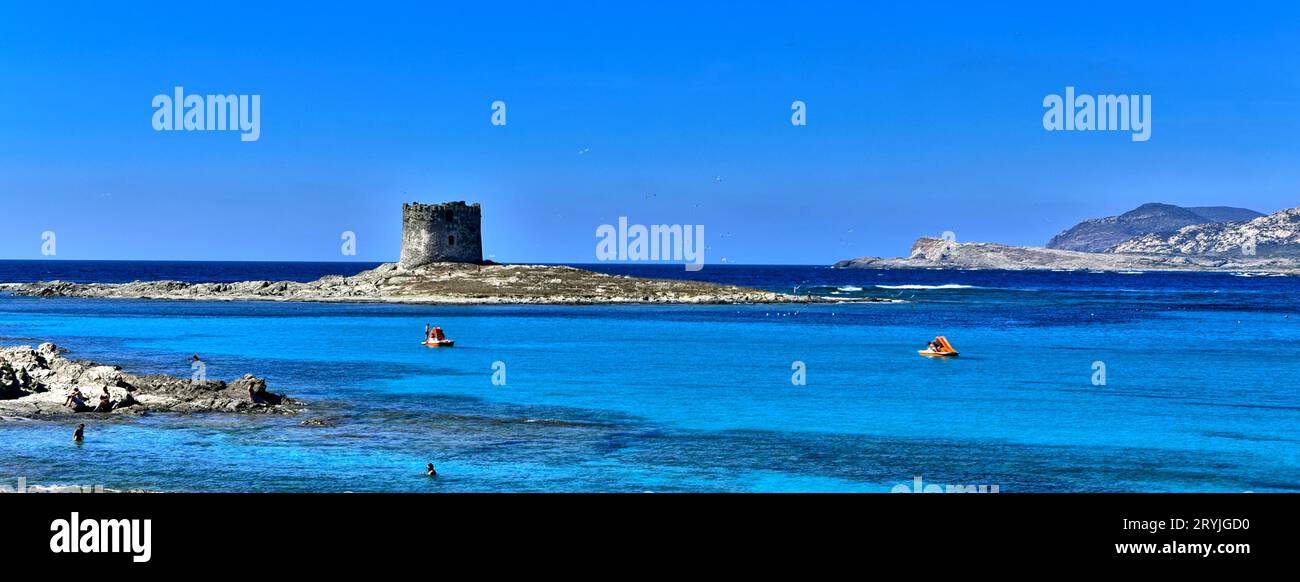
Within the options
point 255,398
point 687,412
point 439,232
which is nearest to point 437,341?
point 255,398

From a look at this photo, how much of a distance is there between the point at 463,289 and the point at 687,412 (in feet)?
201

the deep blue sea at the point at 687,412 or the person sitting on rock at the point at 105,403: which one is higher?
the person sitting on rock at the point at 105,403

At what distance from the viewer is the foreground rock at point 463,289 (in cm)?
8856

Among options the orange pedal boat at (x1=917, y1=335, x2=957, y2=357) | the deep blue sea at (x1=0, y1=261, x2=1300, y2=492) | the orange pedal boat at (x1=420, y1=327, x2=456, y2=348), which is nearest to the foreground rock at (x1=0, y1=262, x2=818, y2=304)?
the deep blue sea at (x1=0, y1=261, x2=1300, y2=492)

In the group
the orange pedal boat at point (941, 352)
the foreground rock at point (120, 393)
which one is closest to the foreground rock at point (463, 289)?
the orange pedal boat at point (941, 352)

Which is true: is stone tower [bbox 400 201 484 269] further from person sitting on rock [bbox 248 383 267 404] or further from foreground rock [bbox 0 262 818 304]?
person sitting on rock [bbox 248 383 267 404]

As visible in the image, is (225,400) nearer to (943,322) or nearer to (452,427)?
(452,427)

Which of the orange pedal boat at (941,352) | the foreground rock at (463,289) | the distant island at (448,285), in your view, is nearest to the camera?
the orange pedal boat at (941,352)

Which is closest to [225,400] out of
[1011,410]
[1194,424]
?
[1011,410]

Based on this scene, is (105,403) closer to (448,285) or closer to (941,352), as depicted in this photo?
(941,352)

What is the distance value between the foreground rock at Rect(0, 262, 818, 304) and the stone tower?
1.27 meters

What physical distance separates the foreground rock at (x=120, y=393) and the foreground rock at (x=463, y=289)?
5495 centimetres

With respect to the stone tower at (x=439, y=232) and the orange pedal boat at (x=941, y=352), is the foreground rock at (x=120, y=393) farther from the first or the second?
the stone tower at (x=439, y=232)

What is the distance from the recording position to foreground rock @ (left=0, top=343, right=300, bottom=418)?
26.0 metres
